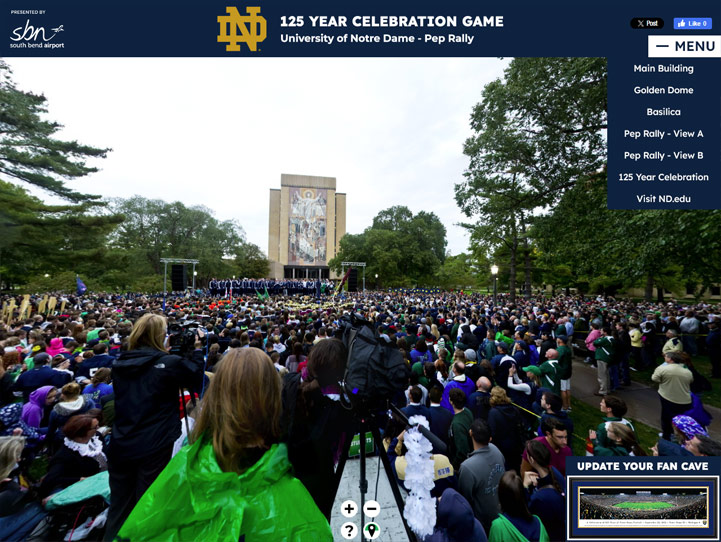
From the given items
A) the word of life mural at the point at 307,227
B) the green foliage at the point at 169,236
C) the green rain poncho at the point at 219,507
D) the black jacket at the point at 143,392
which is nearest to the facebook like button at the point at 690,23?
the green rain poncho at the point at 219,507

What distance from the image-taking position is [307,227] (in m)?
53.1

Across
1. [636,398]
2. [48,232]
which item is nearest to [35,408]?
[636,398]

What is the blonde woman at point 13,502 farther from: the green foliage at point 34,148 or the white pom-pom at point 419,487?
the green foliage at point 34,148

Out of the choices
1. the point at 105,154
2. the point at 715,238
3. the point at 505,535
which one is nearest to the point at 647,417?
the point at 715,238

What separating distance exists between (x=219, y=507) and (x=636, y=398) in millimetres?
9028

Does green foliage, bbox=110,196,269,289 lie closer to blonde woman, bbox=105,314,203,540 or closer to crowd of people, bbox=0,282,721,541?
crowd of people, bbox=0,282,721,541

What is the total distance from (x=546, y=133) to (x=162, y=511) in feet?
39.5

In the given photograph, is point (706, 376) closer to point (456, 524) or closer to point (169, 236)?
point (456, 524)

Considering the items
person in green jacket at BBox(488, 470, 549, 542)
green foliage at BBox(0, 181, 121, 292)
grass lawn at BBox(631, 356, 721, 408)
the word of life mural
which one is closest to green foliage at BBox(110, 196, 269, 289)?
the word of life mural

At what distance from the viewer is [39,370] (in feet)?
13.0

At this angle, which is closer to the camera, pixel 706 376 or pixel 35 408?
pixel 35 408

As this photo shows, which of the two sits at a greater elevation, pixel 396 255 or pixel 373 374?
pixel 396 255

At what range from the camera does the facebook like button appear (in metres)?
3.63

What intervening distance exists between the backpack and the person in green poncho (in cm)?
43
